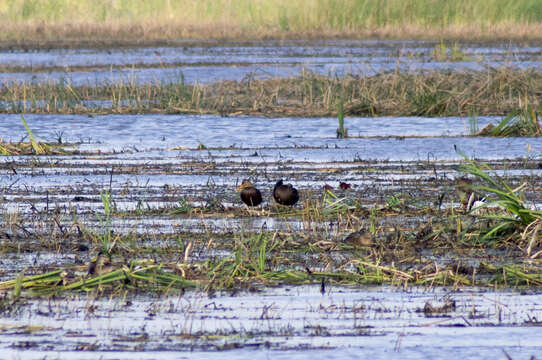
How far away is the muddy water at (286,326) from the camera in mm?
4773

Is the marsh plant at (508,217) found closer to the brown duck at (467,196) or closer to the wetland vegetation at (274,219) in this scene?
the wetland vegetation at (274,219)

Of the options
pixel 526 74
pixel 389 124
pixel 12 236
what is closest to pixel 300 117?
pixel 389 124

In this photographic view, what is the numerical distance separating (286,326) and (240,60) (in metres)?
26.9

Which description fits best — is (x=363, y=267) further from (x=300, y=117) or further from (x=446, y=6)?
(x=446, y=6)

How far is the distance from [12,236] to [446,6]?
32435mm

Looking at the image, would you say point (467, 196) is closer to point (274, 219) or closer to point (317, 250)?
point (274, 219)

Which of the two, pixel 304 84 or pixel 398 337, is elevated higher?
pixel 398 337

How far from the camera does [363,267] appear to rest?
6242 millimetres

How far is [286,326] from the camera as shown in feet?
17.0

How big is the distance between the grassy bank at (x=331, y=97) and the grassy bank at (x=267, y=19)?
1741 centimetres

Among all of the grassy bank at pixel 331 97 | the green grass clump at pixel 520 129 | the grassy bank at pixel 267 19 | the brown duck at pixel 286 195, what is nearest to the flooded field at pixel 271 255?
the brown duck at pixel 286 195

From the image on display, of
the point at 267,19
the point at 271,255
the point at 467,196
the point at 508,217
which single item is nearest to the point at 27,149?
the point at 467,196

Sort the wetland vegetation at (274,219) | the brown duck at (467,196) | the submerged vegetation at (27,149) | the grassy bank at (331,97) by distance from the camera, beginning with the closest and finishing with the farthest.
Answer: the wetland vegetation at (274,219) → the brown duck at (467,196) → the submerged vegetation at (27,149) → the grassy bank at (331,97)

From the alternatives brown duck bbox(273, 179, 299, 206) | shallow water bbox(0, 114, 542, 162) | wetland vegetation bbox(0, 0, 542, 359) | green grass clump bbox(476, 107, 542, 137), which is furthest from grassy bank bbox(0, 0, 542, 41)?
brown duck bbox(273, 179, 299, 206)
